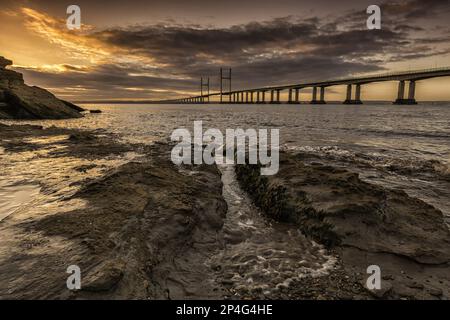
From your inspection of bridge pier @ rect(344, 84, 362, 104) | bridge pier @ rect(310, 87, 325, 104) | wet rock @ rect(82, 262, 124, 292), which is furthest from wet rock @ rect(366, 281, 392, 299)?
bridge pier @ rect(310, 87, 325, 104)

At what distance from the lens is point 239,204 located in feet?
21.9

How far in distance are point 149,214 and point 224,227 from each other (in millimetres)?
1550

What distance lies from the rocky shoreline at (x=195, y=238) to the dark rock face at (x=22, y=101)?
30007 mm

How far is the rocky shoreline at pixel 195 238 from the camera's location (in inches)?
127

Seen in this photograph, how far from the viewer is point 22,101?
95.8 feet

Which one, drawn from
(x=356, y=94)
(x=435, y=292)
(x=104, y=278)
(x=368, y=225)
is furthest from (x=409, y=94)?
(x=104, y=278)

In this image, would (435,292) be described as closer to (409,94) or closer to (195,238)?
(195,238)

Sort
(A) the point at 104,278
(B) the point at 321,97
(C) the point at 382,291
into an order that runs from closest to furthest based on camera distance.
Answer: (A) the point at 104,278
(C) the point at 382,291
(B) the point at 321,97

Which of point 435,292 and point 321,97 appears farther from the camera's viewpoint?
point 321,97

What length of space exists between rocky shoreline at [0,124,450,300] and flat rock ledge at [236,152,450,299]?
2 cm

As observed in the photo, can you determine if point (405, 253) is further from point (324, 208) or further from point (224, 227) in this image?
point (224, 227)

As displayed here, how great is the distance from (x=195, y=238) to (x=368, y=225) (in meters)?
3.20

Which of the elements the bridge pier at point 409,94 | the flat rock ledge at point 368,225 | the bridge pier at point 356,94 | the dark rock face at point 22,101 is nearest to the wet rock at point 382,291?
the flat rock ledge at point 368,225
